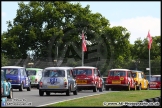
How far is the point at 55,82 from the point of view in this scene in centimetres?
3002

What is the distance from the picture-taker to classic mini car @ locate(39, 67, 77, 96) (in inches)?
1179

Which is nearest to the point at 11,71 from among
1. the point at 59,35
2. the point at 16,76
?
the point at 16,76

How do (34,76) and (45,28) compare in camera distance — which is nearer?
(34,76)

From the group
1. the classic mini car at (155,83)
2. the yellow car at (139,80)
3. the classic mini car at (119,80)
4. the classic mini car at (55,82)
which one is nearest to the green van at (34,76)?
the classic mini car at (119,80)

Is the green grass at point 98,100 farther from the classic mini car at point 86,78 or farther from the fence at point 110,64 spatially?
the fence at point 110,64

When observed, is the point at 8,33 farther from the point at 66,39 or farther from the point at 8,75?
the point at 8,75

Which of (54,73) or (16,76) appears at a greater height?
(54,73)

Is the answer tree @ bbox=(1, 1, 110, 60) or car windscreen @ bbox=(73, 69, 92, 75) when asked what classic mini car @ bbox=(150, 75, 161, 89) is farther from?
tree @ bbox=(1, 1, 110, 60)

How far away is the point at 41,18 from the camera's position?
271 ft

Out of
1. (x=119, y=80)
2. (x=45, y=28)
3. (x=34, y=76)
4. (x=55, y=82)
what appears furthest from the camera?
(x=45, y=28)

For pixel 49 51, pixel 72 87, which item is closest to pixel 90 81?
pixel 72 87

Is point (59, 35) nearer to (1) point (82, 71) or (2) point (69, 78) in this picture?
(1) point (82, 71)

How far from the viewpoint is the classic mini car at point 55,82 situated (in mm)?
29938

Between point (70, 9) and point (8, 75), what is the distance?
46.9 metres
